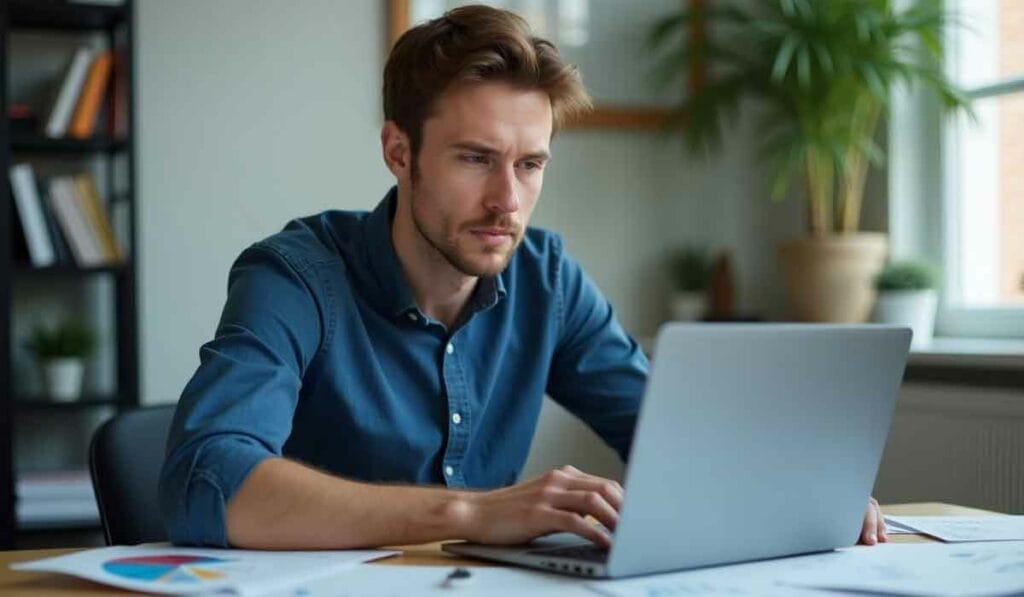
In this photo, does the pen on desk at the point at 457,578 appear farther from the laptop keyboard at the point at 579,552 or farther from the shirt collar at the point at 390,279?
the shirt collar at the point at 390,279

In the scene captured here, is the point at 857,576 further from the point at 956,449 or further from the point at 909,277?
the point at 909,277

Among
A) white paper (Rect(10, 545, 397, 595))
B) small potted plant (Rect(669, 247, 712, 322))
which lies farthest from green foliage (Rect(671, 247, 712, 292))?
white paper (Rect(10, 545, 397, 595))

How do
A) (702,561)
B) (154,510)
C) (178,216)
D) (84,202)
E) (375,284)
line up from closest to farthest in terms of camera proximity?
(702,561) → (154,510) → (375,284) → (84,202) → (178,216)

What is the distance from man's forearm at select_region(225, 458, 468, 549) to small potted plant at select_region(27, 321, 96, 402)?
A: 194 centimetres

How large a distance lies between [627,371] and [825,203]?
5.29 feet

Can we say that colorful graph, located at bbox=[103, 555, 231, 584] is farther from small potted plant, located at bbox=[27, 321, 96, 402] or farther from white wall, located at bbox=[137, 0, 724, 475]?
white wall, located at bbox=[137, 0, 724, 475]

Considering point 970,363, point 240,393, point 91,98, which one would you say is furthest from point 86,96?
point 970,363

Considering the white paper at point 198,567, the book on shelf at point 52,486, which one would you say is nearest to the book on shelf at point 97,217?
the book on shelf at point 52,486

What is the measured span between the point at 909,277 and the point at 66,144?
196 centimetres

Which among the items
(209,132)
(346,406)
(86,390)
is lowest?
(86,390)

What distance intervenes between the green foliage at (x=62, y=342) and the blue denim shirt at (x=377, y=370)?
1510 mm

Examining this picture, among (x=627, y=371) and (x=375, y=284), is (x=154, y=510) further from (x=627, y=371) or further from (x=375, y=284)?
(x=627, y=371)

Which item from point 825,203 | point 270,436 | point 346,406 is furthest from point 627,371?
point 825,203

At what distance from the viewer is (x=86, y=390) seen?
3307 millimetres
